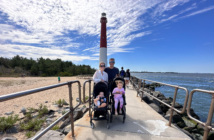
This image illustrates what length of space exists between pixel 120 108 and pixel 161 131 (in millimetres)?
1212

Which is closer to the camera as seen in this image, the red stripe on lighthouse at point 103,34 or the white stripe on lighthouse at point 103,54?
the white stripe on lighthouse at point 103,54

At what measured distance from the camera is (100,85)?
3.01 meters

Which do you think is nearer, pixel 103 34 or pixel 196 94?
pixel 103 34

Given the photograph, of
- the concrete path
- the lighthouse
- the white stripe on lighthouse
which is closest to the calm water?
the concrete path

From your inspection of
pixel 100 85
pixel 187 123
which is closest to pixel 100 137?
pixel 100 85

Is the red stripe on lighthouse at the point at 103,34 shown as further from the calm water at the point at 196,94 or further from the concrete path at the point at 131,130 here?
the calm water at the point at 196,94

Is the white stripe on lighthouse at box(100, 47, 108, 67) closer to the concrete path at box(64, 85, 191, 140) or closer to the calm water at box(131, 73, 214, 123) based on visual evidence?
the concrete path at box(64, 85, 191, 140)

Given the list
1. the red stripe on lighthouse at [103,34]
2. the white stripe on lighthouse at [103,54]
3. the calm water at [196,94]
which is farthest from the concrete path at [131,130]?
the calm water at [196,94]

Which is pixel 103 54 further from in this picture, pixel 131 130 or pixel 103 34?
pixel 131 130

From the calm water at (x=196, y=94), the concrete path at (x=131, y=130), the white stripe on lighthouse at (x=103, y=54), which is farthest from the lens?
the calm water at (x=196, y=94)

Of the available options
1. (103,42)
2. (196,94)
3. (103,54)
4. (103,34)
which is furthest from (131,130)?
(196,94)

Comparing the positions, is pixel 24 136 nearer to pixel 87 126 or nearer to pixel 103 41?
pixel 87 126

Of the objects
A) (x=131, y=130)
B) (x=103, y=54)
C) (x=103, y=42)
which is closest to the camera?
(x=131, y=130)

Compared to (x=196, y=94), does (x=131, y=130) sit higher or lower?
higher
